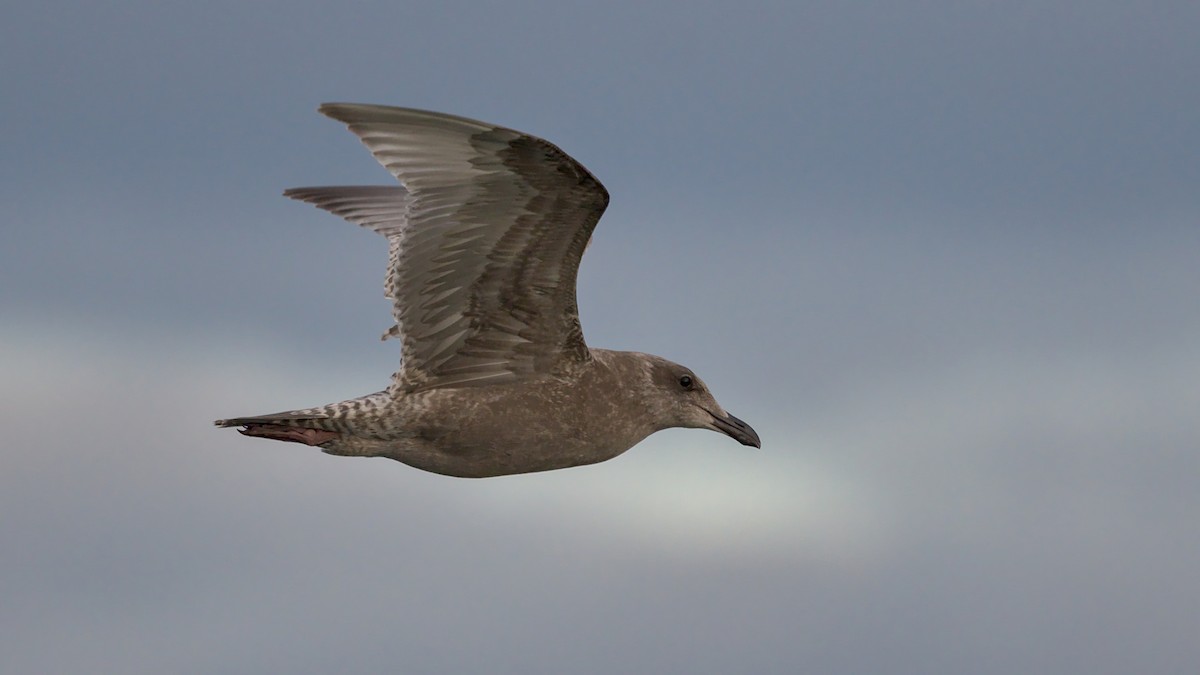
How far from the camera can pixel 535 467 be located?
15438mm

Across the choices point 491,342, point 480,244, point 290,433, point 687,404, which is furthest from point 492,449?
point 687,404

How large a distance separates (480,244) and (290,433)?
276 centimetres

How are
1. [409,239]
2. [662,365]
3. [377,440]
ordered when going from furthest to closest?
[662,365]
[377,440]
[409,239]

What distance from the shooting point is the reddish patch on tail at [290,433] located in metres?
14.6

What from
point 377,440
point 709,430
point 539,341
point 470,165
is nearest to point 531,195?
point 470,165

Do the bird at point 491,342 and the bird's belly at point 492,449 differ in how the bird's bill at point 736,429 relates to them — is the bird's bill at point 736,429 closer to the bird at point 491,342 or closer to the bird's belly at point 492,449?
the bird at point 491,342

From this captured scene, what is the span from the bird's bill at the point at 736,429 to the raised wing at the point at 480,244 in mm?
2149

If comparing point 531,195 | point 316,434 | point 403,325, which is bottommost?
point 316,434

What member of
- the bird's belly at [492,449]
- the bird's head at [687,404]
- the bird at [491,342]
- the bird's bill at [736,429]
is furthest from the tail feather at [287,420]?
the bird's bill at [736,429]

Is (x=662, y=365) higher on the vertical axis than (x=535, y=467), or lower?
higher

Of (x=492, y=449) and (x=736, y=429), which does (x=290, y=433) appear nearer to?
(x=492, y=449)

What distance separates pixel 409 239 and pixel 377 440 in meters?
2.23

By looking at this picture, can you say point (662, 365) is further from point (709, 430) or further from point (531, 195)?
point (531, 195)

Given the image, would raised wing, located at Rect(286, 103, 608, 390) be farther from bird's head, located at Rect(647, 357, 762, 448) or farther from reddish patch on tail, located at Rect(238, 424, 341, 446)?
bird's head, located at Rect(647, 357, 762, 448)
